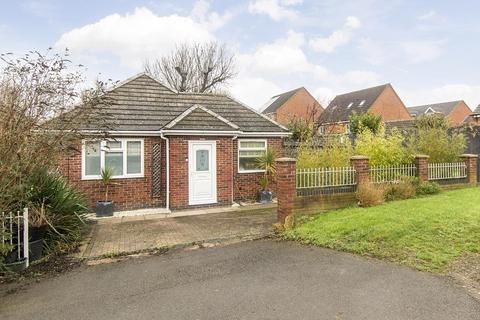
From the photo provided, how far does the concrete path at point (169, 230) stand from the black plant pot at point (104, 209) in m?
0.49

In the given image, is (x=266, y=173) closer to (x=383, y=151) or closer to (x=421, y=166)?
(x=383, y=151)

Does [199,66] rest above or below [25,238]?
above

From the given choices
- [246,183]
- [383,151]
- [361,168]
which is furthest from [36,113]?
[383,151]

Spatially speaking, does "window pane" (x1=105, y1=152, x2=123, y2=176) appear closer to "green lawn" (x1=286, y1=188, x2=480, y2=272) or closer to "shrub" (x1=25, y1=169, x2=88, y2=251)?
"shrub" (x1=25, y1=169, x2=88, y2=251)

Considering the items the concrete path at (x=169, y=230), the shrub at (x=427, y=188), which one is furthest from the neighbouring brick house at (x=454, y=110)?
the concrete path at (x=169, y=230)

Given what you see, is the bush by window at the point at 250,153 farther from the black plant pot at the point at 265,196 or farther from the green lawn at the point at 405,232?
the green lawn at the point at 405,232

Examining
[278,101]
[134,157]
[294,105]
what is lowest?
[134,157]

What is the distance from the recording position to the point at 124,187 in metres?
11.0

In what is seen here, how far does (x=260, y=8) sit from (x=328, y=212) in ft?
24.4

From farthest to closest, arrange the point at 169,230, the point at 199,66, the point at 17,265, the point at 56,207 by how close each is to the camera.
→ the point at 199,66
the point at 169,230
the point at 56,207
the point at 17,265

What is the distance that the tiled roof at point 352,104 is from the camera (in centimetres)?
4136

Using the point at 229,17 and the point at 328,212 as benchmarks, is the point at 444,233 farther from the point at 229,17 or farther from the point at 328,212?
the point at 229,17

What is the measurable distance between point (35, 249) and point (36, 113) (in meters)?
2.64

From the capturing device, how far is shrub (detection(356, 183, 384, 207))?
925 cm
